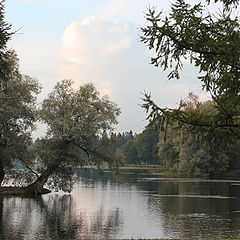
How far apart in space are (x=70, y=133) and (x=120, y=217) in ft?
45.9

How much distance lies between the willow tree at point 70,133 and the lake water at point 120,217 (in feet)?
9.50

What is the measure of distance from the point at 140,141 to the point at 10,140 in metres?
119

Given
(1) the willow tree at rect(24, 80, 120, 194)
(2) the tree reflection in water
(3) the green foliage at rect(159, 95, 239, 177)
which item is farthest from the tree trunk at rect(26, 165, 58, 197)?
(3) the green foliage at rect(159, 95, 239, 177)

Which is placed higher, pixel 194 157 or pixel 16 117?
pixel 16 117

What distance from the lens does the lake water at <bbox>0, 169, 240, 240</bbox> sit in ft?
68.2

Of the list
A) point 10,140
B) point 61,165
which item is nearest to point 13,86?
point 10,140

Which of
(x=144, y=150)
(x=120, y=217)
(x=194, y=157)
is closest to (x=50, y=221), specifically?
(x=120, y=217)

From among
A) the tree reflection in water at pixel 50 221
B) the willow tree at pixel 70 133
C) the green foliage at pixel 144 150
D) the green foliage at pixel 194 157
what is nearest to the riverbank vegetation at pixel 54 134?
the willow tree at pixel 70 133

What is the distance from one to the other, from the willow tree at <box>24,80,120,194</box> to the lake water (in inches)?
114

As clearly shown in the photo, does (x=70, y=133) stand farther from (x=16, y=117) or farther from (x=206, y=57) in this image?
(x=206, y=57)

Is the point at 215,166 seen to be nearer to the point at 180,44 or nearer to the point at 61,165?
the point at 61,165

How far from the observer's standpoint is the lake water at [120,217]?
818 inches

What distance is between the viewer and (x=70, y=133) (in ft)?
126

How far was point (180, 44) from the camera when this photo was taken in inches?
448
